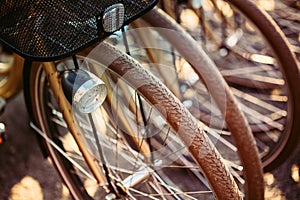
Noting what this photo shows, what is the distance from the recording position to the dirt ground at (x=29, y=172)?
181 cm

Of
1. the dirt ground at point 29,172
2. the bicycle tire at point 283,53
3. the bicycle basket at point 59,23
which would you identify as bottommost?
the dirt ground at point 29,172

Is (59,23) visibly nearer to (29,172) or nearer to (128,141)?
(128,141)

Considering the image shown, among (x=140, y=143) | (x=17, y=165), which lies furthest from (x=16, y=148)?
(x=140, y=143)

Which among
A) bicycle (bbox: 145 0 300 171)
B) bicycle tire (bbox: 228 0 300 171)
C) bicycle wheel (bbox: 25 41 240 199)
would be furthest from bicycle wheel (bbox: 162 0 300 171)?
bicycle wheel (bbox: 25 41 240 199)

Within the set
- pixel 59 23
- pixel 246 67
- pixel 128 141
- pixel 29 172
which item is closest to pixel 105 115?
pixel 128 141

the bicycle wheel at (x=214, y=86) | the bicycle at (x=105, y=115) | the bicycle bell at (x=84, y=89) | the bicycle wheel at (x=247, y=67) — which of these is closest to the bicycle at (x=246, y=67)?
the bicycle wheel at (x=247, y=67)

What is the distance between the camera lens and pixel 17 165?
6.40 feet

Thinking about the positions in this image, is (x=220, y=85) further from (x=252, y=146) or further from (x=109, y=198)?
(x=109, y=198)

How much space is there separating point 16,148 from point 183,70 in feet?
2.01

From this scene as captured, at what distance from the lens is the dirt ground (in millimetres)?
1807

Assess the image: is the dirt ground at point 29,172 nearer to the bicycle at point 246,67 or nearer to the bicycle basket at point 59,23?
the bicycle at point 246,67

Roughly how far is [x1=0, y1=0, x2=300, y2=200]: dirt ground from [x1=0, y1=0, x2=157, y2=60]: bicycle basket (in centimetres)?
79

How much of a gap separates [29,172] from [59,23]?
90 centimetres

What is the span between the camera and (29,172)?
193 cm
